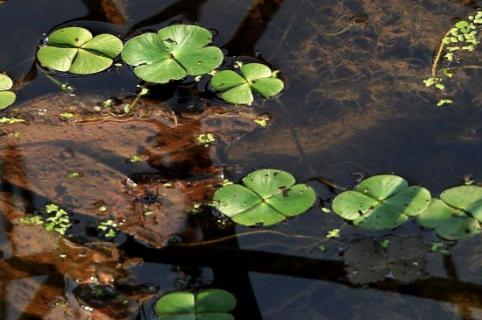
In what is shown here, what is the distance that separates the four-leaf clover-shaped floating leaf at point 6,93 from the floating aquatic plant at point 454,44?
1.42 m

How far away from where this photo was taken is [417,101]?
294cm

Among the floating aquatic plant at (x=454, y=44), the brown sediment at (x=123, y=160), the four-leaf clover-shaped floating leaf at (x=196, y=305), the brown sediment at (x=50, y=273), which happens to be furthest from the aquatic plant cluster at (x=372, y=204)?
the floating aquatic plant at (x=454, y=44)

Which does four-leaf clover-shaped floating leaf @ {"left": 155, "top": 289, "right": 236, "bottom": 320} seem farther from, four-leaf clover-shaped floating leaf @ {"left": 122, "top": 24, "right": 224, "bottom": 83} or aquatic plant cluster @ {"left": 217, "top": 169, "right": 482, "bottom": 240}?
four-leaf clover-shaped floating leaf @ {"left": 122, "top": 24, "right": 224, "bottom": 83}

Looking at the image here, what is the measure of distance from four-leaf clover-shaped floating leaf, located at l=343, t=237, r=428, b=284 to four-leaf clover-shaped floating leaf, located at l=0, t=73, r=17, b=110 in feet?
4.21

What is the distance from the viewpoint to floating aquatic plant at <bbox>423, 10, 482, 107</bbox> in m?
2.99

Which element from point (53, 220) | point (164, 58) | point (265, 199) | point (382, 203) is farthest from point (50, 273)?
point (382, 203)

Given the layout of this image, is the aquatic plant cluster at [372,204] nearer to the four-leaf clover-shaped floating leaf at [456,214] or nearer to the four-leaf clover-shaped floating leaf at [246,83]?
the four-leaf clover-shaped floating leaf at [456,214]

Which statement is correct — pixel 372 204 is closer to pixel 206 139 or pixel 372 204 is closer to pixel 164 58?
pixel 206 139

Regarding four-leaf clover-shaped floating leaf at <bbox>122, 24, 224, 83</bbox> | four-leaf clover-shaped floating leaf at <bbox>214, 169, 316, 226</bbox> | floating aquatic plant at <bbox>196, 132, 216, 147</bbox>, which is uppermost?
four-leaf clover-shaped floating leaf at <bbox>122, 24, 224, 83</bbox>

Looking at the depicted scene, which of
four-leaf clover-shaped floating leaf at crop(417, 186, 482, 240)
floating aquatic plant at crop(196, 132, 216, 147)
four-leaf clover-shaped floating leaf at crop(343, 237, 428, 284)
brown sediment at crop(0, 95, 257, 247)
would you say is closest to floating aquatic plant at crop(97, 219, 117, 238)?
brown sediment at crop(0, 95, 257, 247)

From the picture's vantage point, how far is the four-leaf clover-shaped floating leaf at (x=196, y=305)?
237 cm

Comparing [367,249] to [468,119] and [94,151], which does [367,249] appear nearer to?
[468,119]

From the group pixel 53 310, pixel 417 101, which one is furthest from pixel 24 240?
pixel 417 101

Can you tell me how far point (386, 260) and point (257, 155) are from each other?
1.85 ft
